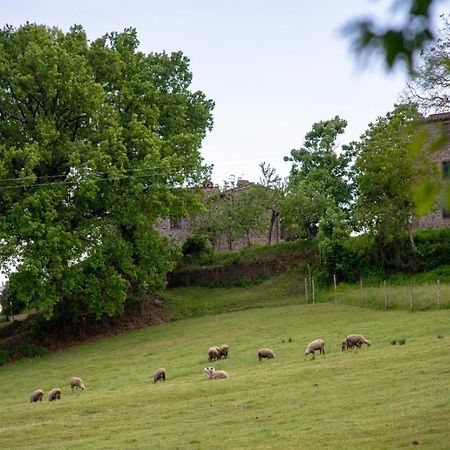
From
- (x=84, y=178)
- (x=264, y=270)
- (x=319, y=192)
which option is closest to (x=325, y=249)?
(x=264, y=270)

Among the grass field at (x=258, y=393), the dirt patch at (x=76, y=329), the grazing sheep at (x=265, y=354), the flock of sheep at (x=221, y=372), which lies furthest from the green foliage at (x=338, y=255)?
the grazing sheep at (x=265, y=354)

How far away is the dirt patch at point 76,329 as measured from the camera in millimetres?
48594

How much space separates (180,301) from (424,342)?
89.8 feet

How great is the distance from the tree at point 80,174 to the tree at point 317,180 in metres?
11.9

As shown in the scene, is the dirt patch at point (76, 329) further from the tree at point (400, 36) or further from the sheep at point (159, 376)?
the tree at point (400, 36)

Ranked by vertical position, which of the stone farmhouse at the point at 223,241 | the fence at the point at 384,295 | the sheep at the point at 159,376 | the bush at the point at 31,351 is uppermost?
the stone farmhouse at the point at 223,241

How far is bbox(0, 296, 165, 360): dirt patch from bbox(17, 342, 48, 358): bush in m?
0.15

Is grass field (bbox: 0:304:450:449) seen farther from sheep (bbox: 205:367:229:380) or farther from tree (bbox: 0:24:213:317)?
tree (bbox: 0:24:213:317)

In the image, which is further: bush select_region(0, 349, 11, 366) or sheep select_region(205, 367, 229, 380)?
bush select_region(0, 349, 11, 366)

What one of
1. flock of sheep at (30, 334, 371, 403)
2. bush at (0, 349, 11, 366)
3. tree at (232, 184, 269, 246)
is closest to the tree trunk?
tree at (232, 184, 269, 246)

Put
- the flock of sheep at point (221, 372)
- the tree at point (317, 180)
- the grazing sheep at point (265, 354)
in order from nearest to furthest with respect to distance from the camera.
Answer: the flock of sheep at point (221, 372), the grazing sheep at point (265, 354), the tree at point (317, 180)

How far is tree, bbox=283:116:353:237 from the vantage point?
62.1m

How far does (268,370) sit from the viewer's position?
29.4 metres

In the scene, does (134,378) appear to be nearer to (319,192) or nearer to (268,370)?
(268,370)
